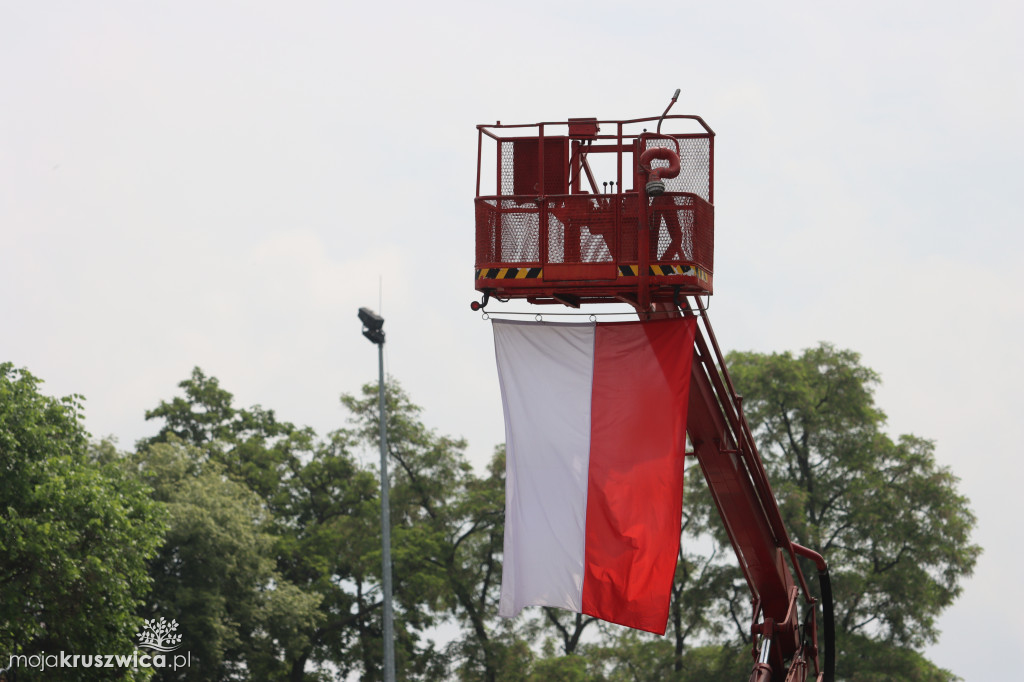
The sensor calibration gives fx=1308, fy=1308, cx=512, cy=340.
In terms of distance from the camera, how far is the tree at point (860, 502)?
37.3 metres

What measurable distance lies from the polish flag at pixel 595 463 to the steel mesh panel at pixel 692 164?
143 cm

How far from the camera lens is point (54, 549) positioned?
27.6m

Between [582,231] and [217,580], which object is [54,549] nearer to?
[217,580]

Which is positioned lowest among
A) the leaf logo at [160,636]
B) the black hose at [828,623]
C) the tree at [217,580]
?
the black hose at [828,623]

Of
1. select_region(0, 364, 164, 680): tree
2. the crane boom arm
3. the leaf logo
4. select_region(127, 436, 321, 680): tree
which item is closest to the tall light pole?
select_region(0, 364, 164, 680): tree

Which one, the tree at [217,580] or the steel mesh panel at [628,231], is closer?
the steel mesh panel at [628,231]

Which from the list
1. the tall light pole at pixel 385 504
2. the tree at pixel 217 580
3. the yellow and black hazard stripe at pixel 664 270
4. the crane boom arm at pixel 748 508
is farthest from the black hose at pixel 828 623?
the tree at pixel 217 580

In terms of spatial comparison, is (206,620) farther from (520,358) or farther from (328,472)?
(520,358)

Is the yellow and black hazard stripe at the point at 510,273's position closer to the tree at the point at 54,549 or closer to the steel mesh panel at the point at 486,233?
the steel mesh panel at the point at 486,233

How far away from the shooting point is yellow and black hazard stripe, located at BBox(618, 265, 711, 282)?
1339cm

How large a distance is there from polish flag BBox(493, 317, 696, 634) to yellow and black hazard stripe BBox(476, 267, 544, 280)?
0.71m

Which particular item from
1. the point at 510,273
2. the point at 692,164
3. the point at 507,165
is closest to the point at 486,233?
the point at 510,273

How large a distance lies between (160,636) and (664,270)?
88.6ft

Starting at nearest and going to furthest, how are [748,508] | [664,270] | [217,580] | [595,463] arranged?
[664,270], [595,463], [748,508], [217,580]
